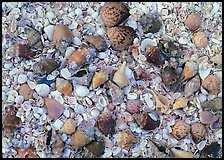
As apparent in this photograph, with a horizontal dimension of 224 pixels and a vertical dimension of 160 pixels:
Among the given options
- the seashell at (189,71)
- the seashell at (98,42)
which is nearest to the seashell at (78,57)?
the seashell at (98,42)

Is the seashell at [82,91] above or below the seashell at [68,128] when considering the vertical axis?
above

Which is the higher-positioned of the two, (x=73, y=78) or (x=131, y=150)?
(x=73, y=78)

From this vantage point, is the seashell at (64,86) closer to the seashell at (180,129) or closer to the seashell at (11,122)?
the seashell at (11,122)

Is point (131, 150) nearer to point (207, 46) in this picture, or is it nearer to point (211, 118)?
point (211, 118)

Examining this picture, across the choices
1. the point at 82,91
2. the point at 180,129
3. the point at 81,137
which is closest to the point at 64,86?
the point at 82,91

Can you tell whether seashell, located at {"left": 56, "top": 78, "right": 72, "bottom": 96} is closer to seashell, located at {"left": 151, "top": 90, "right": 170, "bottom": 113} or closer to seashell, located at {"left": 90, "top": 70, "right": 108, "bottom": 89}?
seashell, located at {"left": 90, "top": 70, "right": 108, "bottom": 89}

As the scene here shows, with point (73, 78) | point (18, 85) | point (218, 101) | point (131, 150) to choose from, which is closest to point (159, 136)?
point (131, 150)

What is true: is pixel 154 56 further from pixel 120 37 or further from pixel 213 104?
pixel 213 104

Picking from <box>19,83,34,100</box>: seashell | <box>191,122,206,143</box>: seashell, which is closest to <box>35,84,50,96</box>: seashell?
<box>19,83,34,100</box>: seashell
